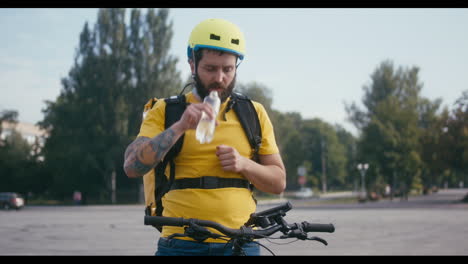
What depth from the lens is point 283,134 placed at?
66.2 m

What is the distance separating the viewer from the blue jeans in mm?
2453

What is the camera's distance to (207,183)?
2555 millimetres

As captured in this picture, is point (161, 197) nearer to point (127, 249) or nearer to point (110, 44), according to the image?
point (127, 249)

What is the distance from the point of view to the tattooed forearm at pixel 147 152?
2346mm

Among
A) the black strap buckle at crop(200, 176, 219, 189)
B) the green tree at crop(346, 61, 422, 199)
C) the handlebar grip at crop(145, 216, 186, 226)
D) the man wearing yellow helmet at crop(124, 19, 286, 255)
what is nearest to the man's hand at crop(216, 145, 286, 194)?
the man wearing yellow helmet at crop(124, 19, 286, 255)

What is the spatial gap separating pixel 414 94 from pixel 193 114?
2586 inches

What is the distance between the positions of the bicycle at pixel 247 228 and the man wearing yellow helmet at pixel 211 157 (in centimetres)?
10

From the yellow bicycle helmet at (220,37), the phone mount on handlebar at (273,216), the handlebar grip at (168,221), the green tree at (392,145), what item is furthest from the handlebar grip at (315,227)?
the green tree at (392,145)

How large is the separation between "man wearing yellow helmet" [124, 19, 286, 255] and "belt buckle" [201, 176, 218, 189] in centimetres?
1

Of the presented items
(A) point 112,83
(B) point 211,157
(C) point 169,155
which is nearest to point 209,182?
(B) point 211,157

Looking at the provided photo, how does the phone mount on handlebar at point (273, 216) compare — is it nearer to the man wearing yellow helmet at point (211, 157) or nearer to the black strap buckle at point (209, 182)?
the man wearing yellow helmet at point (211, 157)

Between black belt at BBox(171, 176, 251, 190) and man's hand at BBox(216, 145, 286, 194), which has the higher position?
man's hand at BBox(216, 145, 286, 194)

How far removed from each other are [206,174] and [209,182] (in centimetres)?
4

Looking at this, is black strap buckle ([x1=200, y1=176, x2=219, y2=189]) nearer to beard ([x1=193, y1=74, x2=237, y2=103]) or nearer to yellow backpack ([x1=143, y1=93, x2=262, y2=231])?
yellow backpack ([x1=143, y1=93, x2=262, y2=231])
